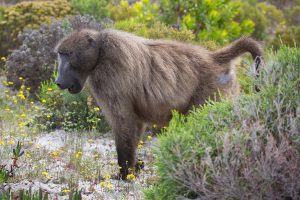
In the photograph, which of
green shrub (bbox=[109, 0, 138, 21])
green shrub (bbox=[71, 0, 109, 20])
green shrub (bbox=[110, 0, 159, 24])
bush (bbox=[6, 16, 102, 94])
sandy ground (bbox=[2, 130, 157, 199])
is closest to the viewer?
sandy ground (bbox=[2, 130, 157, 199])

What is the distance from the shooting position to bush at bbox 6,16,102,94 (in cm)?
827

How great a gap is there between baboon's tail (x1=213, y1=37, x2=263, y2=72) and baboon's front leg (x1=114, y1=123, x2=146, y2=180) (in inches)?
41.6

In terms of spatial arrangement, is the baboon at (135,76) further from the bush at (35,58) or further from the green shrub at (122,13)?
the green shrub at (122,13)

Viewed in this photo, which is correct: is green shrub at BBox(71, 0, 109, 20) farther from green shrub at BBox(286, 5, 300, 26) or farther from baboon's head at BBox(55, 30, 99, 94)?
green shrub at BBox(286, 5, 300, 26)

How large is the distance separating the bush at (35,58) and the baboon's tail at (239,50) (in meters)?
3.14

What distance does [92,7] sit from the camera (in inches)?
432

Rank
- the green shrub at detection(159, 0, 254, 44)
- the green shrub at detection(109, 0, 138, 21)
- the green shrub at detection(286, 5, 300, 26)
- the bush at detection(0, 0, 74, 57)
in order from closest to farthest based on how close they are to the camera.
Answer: the green shrub at detection(159, 0, 254, 44) → the bush at detection(0, 0, 74, 57) → the green shrub at detection(109, 0, 138, 21) → the green shrub at detection(286, 5, 300, 26)

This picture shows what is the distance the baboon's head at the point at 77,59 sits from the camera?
16.8 ft

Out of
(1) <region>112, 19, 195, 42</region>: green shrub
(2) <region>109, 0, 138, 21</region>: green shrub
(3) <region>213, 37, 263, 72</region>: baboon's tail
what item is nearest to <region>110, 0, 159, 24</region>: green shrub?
(2) <region>109, 0, 138, 21</region>: green shrub

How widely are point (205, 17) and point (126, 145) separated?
5076mm

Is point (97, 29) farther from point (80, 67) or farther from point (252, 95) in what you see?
point (252, 95)

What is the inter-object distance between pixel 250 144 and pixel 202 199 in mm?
417

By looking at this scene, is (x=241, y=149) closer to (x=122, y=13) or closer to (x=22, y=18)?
(x=22, y=18)

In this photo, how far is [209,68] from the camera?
211 inches
